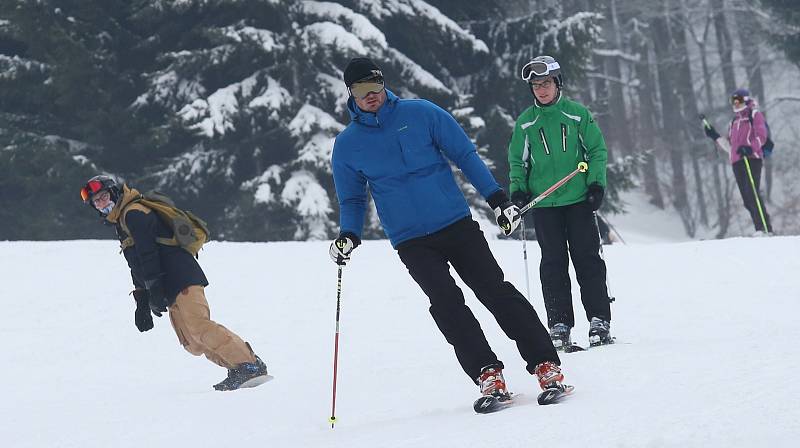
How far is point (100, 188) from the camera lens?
7250 mm

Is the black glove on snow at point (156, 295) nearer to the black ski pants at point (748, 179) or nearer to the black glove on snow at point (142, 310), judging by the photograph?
the black glove on snow at point (142, 310)

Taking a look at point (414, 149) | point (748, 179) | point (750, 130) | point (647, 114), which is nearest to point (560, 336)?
point (414, 149)

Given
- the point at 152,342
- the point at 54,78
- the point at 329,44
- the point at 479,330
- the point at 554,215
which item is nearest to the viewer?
the point at 479,330

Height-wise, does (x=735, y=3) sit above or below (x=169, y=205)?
above

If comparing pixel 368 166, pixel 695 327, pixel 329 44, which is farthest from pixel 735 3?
pixel 368 166

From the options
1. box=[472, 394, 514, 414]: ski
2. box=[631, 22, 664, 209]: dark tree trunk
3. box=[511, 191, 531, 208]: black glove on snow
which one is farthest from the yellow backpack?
box=[631, 22, 664, 209]: dark tree trunk

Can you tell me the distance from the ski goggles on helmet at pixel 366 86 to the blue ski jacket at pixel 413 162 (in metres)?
0.11

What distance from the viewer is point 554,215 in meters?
7.34

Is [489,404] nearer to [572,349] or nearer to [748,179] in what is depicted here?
[572,349]

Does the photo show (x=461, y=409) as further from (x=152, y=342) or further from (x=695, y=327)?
(x=152, y=342)

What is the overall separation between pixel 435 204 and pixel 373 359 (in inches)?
141

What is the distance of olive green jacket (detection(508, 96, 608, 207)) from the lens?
7.24 meters

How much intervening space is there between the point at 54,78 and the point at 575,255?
19.9 metres

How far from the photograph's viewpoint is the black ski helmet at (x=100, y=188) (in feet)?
23.8
